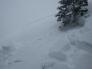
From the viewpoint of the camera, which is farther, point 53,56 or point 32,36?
point 32,36

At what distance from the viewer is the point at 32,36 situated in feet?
47.4

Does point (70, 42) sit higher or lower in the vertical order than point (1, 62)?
higher

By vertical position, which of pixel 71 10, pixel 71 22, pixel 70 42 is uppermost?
pixel 71 10

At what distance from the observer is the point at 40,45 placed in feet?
39.5

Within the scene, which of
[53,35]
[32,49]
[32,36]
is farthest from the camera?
[32,36]

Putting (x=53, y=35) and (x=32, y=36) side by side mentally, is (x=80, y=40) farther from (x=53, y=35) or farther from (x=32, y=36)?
(x=32, y=36)

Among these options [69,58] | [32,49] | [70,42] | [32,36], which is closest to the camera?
[69,58]

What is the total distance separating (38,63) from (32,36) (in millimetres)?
5024

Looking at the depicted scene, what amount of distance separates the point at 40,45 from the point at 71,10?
4.27m

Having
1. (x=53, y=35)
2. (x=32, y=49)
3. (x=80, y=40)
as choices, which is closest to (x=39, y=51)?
(x=32, y=49)

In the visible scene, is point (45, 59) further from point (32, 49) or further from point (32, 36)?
point (32, 36)

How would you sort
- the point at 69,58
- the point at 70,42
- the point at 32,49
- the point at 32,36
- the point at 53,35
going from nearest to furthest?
the point at 69,58, the point at 70,42, the point at 32,49, the point at 53,35, the point at 32,36

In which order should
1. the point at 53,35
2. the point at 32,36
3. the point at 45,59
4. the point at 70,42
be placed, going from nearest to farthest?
the point at 45,59, the point at 70,42, the point at 53,35, the point at 32,36

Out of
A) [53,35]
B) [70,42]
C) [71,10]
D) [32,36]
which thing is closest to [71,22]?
[71,10]
